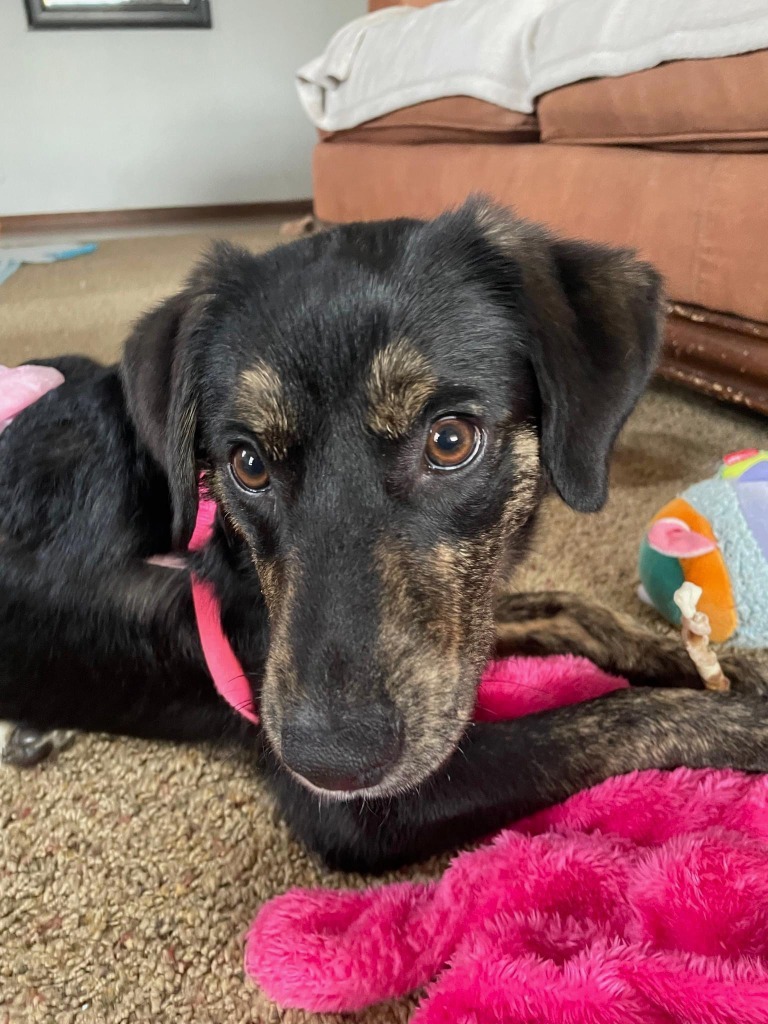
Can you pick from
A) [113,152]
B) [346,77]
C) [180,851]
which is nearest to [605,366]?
[180,851]

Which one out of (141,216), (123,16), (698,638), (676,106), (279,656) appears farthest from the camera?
(141,216)

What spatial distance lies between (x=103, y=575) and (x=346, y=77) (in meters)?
3.96

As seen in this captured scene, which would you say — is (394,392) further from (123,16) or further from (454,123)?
(123,16)

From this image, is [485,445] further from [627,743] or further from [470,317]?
[627,743]

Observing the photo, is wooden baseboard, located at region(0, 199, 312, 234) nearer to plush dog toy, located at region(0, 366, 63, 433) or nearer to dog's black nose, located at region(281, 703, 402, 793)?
plush dog toy, located at region(0, 366, 63, 433)

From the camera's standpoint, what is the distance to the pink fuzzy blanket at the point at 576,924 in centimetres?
85

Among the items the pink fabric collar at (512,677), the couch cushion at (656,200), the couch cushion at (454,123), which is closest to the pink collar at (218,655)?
the pink fabric collar at (512,677)

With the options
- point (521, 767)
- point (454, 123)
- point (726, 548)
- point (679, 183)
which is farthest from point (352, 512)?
point (454, 123)

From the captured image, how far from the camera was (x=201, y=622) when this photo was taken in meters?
1.34

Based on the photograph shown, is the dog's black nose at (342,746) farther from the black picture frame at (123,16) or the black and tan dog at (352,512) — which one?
the black picture frame at (123,16)

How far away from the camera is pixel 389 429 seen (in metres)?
1.10

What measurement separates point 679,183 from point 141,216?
23.0 ft

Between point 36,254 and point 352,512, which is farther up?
point 352,512

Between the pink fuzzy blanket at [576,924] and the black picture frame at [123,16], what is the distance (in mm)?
8439
